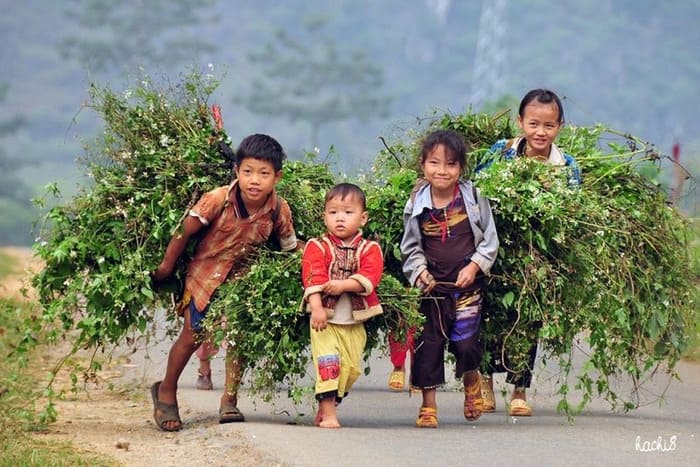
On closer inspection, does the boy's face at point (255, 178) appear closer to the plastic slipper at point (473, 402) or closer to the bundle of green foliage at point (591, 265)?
the bundle of green foliage at point (591, 265)

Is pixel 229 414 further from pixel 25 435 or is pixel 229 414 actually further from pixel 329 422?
pixel 25 435

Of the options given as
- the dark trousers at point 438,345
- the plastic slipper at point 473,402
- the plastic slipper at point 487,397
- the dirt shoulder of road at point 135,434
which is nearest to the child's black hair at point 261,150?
the dark trousers at point 438,345

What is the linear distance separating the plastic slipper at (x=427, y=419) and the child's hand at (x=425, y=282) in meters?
0.70

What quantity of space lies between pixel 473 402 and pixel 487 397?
2.65 ft

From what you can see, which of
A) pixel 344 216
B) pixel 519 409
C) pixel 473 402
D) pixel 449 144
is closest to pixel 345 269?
pixel 344 216

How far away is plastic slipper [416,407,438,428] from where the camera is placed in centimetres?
826

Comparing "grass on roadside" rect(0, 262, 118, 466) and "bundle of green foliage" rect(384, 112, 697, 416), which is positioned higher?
"bundle of green foliage" rect(384, 112, 697, 416)

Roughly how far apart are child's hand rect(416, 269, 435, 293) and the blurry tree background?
49.6 meters

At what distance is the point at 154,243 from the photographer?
8.28m

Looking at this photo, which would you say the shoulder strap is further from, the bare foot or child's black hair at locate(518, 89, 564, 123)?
child's black hair at locate(518, 89, 564, 123)

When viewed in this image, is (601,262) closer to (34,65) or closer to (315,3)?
(34,65)

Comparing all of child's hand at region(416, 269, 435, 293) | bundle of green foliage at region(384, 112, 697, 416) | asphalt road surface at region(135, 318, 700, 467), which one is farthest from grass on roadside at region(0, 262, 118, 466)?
bundle of green foliage at region(384, 112, 697, 416)

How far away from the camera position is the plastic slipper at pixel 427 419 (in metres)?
8.26

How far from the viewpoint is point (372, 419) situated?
8852mm
